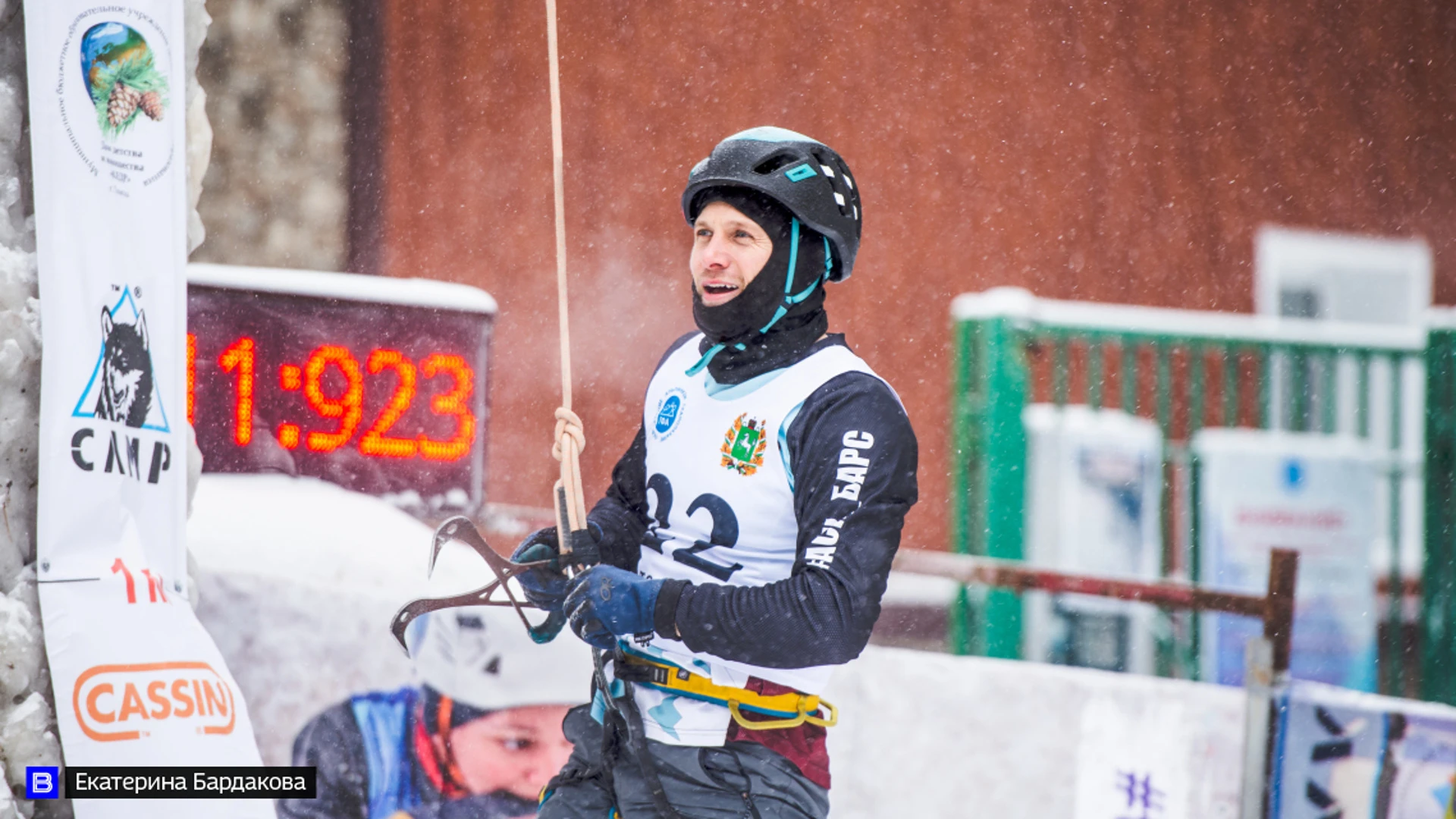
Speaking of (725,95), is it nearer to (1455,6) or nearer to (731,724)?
(1455,6)

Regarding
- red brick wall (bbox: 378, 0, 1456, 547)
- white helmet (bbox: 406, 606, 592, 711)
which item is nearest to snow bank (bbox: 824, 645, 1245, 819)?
white helmet (bbox: 406, 606, 592, 711)

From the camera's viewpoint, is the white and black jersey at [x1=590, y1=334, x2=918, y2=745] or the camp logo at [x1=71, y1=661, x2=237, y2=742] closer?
the white and black jersey at [x1=590, y1=334, x2=918, y2=745]

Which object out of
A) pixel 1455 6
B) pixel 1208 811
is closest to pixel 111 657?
pixel 1208 811

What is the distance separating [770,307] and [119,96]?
139cm

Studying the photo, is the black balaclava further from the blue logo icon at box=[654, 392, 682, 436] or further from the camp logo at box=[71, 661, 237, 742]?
the camp logo at box=[71, 661, 237, 742]

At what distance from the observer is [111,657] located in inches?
94.4

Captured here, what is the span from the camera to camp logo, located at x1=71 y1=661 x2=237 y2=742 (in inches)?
93.1

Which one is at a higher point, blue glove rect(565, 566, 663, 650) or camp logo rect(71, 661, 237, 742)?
blue glove rect(565, 566, 663, 650)

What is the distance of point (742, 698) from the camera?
1.93 m

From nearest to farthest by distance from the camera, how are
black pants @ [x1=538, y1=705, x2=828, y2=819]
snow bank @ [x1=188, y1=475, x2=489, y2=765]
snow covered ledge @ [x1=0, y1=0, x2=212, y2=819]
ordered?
1. black pants @ [x1=538, y1=705, x2=828, y2=819]
2. snow covered ledge @ [x1=0, y1=0, x2=212, y2=819]
3. snow bank @ [x1=188, y1=475, x2=489, y2=765]

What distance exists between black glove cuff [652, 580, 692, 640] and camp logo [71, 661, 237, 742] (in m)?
1.16

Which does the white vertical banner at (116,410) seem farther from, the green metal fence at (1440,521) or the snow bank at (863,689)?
the green metal fence at (1440,521)

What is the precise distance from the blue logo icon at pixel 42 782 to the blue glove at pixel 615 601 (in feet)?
3.92

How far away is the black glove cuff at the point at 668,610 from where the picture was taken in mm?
1811
